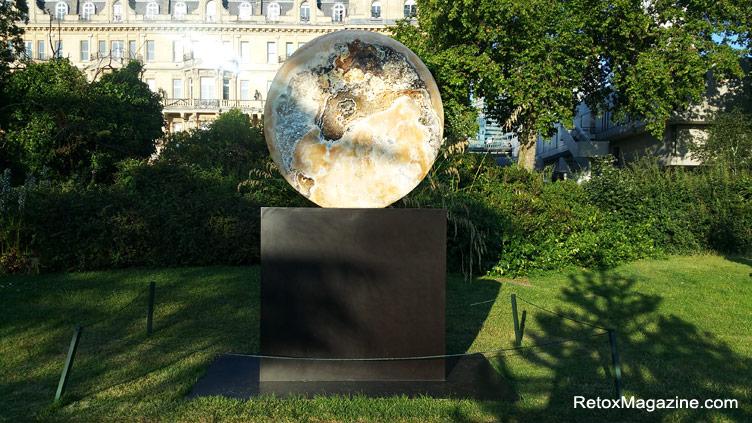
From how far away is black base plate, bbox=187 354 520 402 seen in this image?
174 inches

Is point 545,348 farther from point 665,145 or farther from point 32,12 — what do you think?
point 32,12

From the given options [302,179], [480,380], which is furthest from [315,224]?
[480,380]

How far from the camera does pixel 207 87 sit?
5153 cm

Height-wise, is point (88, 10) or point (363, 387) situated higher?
point (88, 10)

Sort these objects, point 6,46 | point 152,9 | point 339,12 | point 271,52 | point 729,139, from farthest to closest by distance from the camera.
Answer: point 152,9, point 339,12, point 271,52, point 729,139, point 6,46

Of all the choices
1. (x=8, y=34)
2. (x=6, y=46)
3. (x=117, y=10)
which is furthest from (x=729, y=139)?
(x=117, y=10)

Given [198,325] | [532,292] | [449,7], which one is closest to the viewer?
[198,325]

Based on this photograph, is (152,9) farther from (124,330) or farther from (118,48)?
(124,330)

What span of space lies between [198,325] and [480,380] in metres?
3.84

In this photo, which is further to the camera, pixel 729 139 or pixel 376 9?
pixel 376 9

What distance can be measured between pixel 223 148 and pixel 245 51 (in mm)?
38979

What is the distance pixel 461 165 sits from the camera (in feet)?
43.1

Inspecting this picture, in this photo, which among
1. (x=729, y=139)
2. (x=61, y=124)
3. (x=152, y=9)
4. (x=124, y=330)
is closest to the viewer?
(x=124, y=330)

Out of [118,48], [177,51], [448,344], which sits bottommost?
[448,344]
